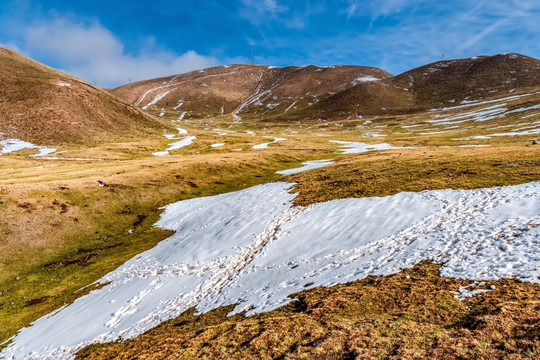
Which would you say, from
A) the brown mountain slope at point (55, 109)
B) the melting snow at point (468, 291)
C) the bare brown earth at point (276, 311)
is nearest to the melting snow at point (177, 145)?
the bare brown earth at point (276, 311)

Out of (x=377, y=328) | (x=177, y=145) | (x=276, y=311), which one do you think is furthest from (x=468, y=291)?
Answer: (x=177, y=145)

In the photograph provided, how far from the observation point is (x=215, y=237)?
31969mm

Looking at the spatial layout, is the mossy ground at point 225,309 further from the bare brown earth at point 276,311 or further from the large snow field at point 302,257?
the large snow field at point 302,257

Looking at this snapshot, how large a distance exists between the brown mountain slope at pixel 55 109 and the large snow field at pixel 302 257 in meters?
142

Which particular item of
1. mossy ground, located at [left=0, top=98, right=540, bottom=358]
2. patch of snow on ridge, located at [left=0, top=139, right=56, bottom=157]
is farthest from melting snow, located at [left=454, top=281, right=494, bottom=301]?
patch of snow on ridge, located at [left=0, top=139, right=56, bottom=157]

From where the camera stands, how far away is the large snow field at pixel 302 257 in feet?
53.2

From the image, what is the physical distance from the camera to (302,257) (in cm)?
2217

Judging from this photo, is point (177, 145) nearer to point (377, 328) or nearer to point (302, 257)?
point (302, 257)

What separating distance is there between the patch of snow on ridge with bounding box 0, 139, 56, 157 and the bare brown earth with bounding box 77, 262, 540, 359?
445 ft

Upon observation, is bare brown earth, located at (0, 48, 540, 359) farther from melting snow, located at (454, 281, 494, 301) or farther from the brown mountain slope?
the brown mountain slope

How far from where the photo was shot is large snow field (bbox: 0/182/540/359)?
53.2ft

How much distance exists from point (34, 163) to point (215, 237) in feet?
311

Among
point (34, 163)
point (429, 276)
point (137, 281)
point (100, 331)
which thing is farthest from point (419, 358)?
point (34, 163)

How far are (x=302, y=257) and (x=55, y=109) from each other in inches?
7231
